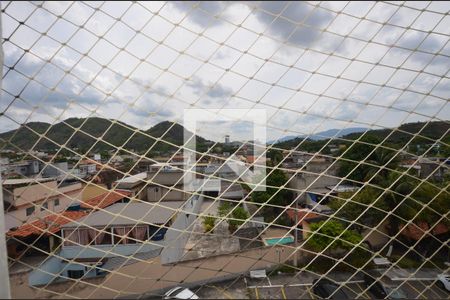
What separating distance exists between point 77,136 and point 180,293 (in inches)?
26.5

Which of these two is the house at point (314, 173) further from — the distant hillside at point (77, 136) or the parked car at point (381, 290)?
the parked car at point (381, 290)

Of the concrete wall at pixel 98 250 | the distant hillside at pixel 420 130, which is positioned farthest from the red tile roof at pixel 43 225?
the distant hillside at pixel 420 130

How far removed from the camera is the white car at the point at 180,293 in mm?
1046

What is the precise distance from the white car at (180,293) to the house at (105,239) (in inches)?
6.4

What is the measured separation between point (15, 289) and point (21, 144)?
46 centimetres

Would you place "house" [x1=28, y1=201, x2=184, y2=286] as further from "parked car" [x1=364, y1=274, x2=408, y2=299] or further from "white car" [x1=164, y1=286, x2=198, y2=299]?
"parked car" [x1=364, y1=274, x2=408, y2=299]

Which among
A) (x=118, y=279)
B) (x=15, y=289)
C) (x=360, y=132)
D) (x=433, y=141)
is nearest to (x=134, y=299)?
(x=118, y=279)

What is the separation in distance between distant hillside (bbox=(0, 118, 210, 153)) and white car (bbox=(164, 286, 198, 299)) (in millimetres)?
528

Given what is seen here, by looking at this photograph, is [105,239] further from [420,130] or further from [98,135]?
[420,130]

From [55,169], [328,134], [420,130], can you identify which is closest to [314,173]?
[328,134]

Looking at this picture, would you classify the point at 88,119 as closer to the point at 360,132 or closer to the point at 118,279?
the point at 118,279

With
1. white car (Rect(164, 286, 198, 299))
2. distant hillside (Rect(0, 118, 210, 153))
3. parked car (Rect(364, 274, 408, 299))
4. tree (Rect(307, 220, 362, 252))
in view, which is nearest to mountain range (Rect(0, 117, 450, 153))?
distant hillside (Rect(0, 118, 210, 153))

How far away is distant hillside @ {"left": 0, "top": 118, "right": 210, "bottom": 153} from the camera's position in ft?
3.19

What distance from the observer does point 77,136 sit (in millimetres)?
947
